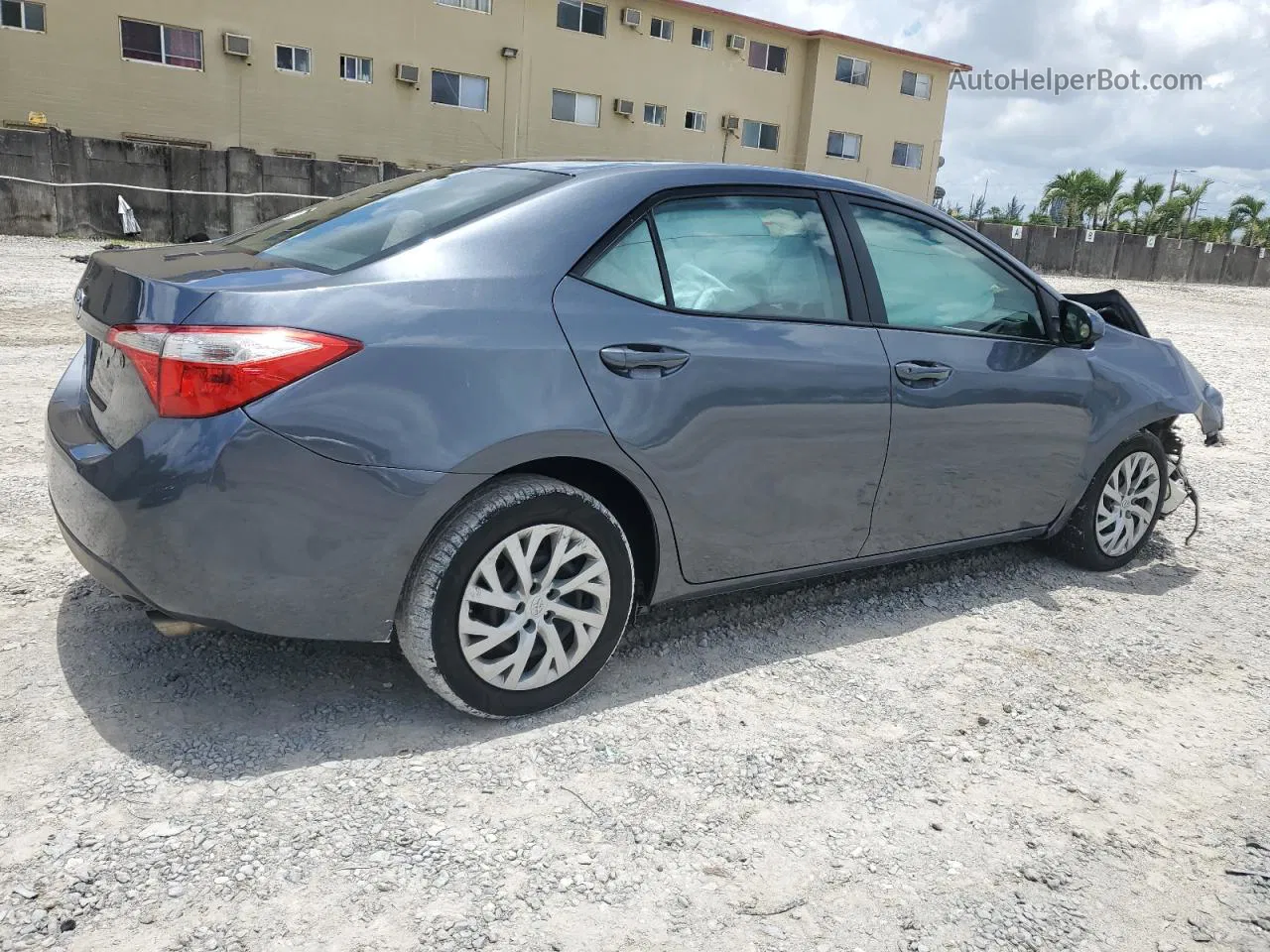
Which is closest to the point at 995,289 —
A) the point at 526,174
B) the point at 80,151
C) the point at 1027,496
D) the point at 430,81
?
the point at 1027,496

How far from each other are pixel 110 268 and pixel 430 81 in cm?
2901

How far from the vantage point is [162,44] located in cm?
2609

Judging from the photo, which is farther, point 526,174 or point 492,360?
point 526,174

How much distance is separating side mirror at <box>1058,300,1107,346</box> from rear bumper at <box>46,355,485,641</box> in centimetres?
272

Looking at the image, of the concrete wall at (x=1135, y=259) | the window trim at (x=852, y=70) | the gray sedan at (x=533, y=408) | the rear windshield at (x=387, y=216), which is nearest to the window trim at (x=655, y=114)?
the window trim at (x=852, y=70)

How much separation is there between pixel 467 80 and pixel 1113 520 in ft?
94.2

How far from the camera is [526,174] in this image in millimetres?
3367

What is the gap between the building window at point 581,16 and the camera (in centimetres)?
3098

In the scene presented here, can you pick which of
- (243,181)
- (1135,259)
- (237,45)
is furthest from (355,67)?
Result: (1135,259)

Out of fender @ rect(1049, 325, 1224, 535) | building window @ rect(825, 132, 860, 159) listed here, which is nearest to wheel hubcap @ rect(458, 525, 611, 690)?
fender @ rect(1049, 325, 1224, 535)

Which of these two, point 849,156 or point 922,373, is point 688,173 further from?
point 849,156

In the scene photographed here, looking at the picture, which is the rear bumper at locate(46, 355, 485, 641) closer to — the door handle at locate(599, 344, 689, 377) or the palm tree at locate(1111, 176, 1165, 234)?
the door handle at locate(599, 344, 689, 377)

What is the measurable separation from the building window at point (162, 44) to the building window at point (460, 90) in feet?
20.7

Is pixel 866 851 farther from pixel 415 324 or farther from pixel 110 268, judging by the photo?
pixel 110 268
